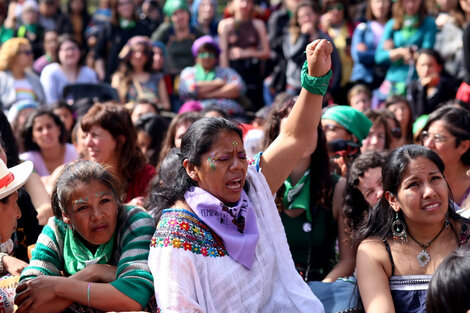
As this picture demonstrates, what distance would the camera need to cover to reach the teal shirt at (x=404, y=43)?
8422 millimetres

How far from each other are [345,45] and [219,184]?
20.9ft

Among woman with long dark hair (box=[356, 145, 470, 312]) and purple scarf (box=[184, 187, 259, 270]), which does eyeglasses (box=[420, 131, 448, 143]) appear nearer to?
woman with long dark hair (box=[356, 145, 470, 312])

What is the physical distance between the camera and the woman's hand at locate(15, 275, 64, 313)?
3242mm

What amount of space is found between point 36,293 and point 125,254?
455mm

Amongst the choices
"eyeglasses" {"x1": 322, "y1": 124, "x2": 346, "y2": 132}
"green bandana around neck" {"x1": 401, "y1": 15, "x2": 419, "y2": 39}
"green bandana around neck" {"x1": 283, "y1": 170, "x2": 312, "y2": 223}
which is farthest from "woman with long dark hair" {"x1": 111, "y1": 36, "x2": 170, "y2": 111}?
"green bandana around neck" {"x1": 283, "y1": 170, "x2": 312, "y2": 223}

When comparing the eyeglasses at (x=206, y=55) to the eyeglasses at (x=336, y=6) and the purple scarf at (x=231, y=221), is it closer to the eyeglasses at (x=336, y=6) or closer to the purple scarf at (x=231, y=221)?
the eyeglasses at (x=336, y=6)

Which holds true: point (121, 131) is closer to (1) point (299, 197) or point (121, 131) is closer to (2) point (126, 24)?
(1) point (299, 197)

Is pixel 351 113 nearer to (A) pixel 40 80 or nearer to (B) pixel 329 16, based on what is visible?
(B) pixel 329 16

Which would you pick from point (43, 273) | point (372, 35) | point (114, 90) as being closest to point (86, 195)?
point (43, 273)

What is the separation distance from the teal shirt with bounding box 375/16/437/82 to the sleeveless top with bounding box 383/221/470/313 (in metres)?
5.29

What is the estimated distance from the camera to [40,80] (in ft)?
31.3

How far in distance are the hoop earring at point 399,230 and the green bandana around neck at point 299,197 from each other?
2.80ft

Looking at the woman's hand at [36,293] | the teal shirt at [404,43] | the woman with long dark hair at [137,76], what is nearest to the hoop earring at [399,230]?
the woman's hand at [36,293]

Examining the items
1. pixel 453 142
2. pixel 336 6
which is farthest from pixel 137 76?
pixel 453 142
